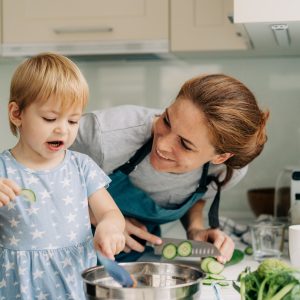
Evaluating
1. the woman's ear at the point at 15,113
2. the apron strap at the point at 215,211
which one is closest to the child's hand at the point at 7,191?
the woman's ear at the point at 15,113

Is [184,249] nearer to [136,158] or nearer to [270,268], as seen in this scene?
[136,158]

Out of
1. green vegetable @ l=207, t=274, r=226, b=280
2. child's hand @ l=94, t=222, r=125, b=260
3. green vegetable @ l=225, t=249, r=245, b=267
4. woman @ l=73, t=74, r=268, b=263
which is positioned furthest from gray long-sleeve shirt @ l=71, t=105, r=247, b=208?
child's hand @ l=94, t=222, r=125, b=260

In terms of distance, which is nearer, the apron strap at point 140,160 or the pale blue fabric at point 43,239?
the pale blue fabric at point 43,239

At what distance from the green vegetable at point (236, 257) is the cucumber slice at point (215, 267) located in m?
0.12

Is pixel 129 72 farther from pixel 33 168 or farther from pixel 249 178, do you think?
pixel 33 168

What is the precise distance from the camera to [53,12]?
7.46ft

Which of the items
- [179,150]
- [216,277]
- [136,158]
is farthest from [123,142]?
[216,277]

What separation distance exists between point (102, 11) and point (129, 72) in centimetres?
40

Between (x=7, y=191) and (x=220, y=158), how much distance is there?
0.69 meters

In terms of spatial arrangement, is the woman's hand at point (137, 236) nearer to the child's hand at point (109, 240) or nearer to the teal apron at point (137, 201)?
the teal apron at point (137, 201)

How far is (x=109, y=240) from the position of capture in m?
1.20

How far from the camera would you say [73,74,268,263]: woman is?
1542 millimetres

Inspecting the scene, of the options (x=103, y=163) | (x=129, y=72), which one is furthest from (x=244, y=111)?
(x=129, y=72)

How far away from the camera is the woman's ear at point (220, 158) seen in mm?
1677
